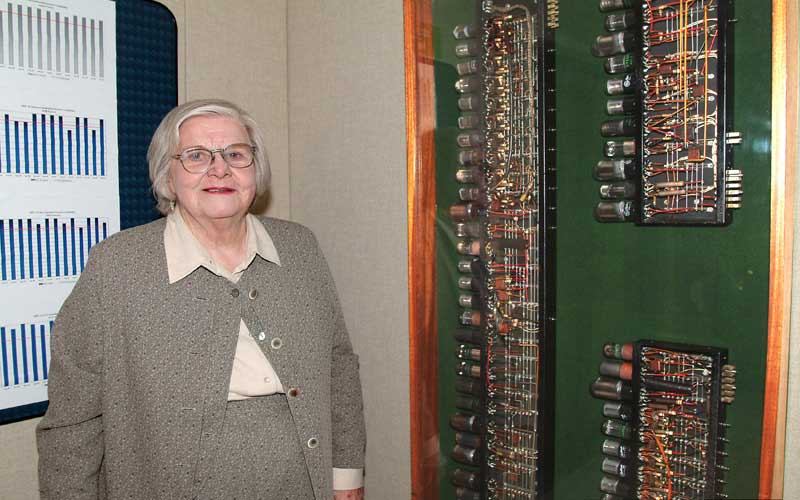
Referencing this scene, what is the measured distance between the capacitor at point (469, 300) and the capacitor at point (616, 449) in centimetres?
50

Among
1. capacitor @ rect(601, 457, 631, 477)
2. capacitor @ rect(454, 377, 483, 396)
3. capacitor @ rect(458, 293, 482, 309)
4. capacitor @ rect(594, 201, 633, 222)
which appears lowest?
capacitor @ rect(601, 457, 631, 477)

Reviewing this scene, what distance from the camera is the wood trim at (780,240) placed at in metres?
1.34

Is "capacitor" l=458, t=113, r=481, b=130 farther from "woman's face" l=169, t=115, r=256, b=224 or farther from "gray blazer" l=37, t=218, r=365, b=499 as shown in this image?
"gray blazer" l=37, t=218, r=365, b=499

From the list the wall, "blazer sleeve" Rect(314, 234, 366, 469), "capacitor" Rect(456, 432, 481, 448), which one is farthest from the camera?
the wall

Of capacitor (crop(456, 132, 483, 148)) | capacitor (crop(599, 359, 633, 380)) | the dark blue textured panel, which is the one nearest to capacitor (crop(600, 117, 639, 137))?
capacitor (crop(456, 132, 483, 148))

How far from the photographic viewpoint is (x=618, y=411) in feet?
5.37

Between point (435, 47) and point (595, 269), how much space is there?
0.81 m

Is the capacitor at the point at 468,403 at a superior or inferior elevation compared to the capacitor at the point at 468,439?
superior

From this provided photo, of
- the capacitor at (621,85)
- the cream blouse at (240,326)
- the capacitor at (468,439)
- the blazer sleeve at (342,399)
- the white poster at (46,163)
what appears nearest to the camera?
the capacitor at (621,85)

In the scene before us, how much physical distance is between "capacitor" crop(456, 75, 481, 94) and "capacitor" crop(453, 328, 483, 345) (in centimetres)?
69

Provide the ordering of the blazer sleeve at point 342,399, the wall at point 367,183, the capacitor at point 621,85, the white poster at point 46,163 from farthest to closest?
the wall at point 367,183 → the blazer sleeve at point 342,399 → the white poster at point 46,163 → the capacitor at point 621,85

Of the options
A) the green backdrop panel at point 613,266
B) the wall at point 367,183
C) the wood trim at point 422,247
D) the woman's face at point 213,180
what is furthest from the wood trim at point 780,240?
the woman's face at point 213,180

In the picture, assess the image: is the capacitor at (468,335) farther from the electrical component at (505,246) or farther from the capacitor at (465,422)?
the capacitor at (465,422)

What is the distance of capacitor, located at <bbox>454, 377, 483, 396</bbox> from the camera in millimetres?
1898
